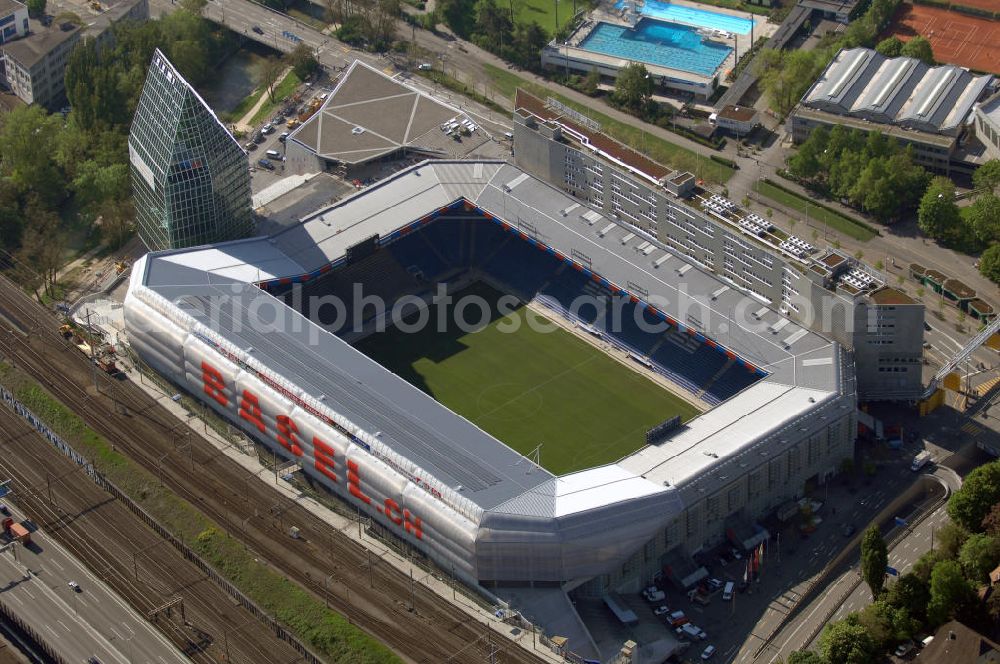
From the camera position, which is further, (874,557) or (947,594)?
(874,557)

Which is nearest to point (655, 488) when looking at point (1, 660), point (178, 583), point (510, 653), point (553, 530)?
point (553, 530)

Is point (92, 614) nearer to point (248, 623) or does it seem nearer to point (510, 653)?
point (248, 623)

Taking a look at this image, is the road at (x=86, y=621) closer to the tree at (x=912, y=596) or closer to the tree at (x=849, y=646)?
the tree at (x=849, y=646)

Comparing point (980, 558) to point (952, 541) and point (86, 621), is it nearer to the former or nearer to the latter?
point (952, 541)

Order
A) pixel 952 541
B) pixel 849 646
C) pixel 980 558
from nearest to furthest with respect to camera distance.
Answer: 1. pixel 849 646
2. pixel 980 558
3. pixel 952 541

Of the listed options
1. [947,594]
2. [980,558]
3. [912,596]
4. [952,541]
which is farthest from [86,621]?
[980,558]

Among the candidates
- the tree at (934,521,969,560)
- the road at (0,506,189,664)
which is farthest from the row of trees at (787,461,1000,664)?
the road at (0,506,189,664)

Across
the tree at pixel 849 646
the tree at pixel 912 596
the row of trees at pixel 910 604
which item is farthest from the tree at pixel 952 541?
the tree at pixel 849 646

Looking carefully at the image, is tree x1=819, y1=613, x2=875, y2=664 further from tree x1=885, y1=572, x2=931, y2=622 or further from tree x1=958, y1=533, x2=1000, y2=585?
tree x1=958, y1=533, x2=1000, y2=585
